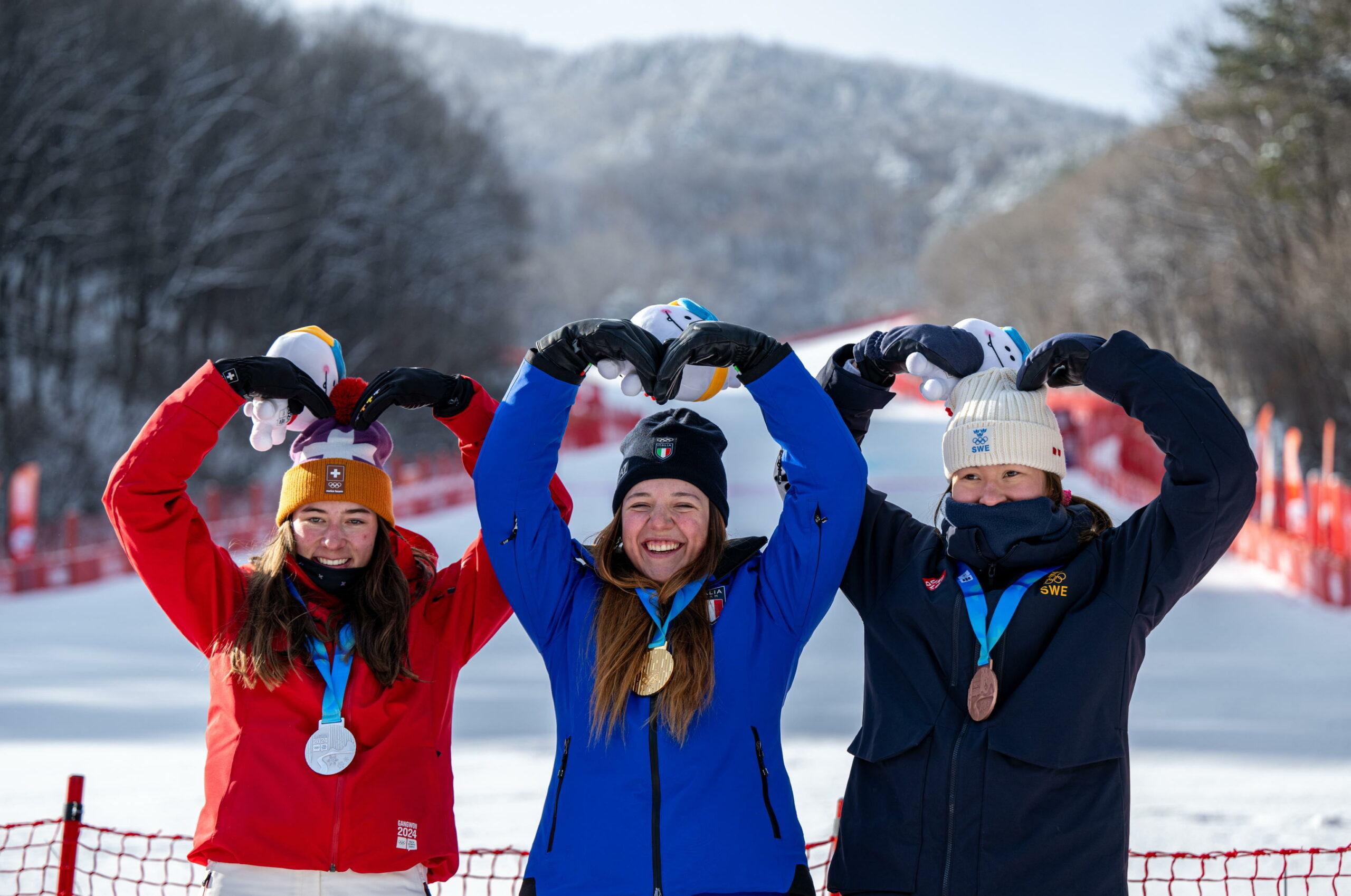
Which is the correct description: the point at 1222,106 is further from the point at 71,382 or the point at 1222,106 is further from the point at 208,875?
the point at 208,875

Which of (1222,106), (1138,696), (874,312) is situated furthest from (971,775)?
(874,312)

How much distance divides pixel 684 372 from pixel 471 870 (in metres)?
3.06

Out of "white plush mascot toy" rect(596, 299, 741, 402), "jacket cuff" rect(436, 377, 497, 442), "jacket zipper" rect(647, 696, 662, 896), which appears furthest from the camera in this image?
"jacket cuff" rect(436, 377, 497, 442)

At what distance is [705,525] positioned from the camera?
3150 mm

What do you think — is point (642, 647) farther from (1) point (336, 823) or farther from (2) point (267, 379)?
(2) point (267, 379)

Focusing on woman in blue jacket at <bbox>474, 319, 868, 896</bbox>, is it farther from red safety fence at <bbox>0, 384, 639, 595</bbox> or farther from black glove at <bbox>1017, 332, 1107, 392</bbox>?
red safety fence at <bbox>0, 384, 639, 595</bbox>

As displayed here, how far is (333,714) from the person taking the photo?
3096 mm

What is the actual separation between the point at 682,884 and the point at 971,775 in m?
0.67

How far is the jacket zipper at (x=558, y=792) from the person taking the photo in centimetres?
286

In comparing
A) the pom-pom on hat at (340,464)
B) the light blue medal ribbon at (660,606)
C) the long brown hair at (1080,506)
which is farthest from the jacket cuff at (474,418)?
the long brown hair at (1080,506)

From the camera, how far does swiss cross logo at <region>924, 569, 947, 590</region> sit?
9.98ft

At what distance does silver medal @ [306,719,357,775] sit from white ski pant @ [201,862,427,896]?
0.78 ft

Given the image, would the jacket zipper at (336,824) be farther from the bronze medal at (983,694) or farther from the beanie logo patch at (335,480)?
the bronze medal at (983,694)

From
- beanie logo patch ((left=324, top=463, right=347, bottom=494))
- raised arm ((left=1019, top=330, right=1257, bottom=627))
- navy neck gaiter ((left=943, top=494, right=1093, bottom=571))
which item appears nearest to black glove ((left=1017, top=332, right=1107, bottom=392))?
raised arm ((left=1019, top=330, right=1257, bottom=627))
